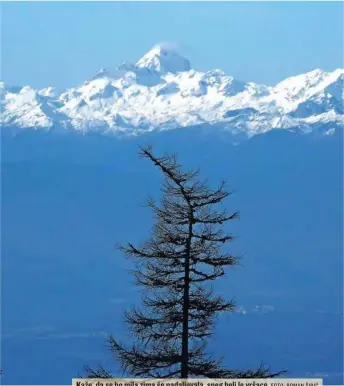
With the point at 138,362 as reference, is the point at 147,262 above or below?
above

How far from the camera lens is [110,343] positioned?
15.2 meters

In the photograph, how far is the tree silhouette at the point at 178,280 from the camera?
15070 millimetres

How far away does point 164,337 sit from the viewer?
1523cm

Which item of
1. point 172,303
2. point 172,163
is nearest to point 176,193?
point 172,163

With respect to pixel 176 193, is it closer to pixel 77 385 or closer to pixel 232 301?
pixel 232 301

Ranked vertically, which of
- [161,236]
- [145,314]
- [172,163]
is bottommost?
[145,314]

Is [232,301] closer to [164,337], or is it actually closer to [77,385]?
[164,337]

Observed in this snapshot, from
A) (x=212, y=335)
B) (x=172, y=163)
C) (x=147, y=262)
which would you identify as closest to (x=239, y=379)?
(x=212, y=335)

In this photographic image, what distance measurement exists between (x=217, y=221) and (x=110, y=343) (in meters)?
2.20

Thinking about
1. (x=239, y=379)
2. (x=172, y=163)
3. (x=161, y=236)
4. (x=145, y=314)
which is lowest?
(x=239, y=379)

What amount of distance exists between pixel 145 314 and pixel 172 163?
83.2 inches

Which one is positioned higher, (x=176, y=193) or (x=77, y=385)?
(x=176, y=193)

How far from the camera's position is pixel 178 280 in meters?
15.2

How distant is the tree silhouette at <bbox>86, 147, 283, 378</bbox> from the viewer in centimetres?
1507
